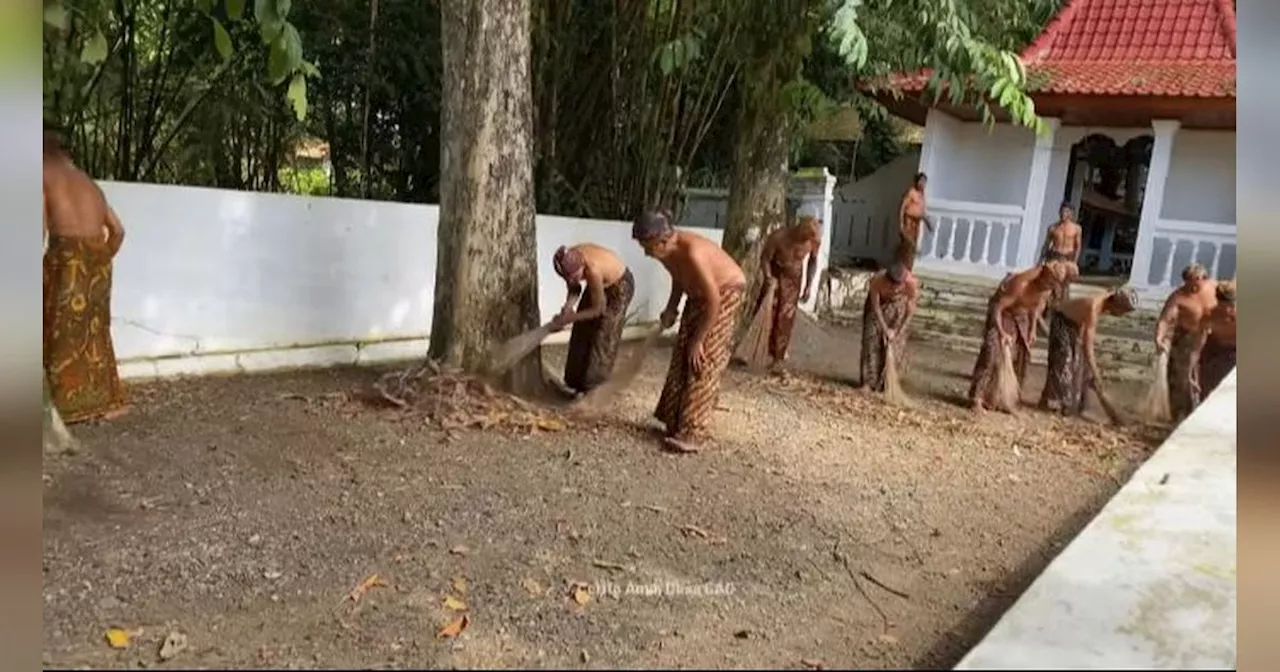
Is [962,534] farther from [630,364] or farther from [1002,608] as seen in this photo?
[630,364]

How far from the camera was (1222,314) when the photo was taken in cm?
163

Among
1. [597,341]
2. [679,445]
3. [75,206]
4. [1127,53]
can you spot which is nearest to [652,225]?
[597,341]

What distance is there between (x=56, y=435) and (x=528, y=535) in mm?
622

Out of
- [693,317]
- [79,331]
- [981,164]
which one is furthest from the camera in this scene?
[981,164]

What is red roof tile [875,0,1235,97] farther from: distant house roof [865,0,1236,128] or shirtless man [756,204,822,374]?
shirtless man [756,204,822,374]

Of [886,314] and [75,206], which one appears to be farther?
[886,314]

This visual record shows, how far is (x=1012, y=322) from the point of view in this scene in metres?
2.31

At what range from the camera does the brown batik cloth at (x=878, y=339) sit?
2.08m

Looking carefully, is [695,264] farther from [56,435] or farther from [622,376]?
[56,435]

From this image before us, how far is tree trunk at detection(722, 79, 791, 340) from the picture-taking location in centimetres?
184

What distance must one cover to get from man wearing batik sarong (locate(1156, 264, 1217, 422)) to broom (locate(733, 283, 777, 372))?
0.80 m

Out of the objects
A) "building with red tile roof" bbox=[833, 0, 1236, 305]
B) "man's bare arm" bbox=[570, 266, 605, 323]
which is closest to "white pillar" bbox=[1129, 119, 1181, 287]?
"building with red tile roof" bbox=[833, 0, 1236, 305]

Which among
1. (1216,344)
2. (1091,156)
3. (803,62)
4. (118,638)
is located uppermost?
(803,62)

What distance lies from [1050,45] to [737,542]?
1687 millimetres
